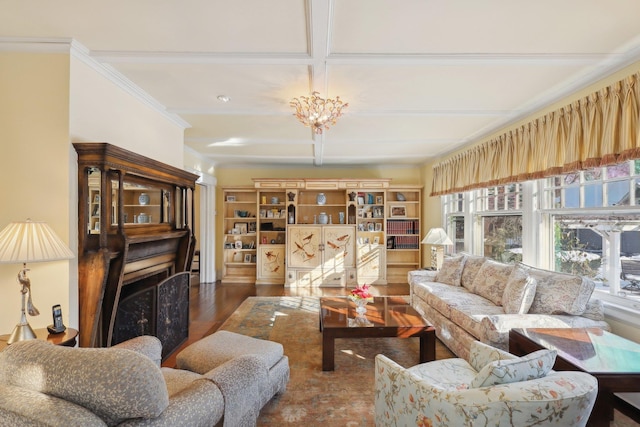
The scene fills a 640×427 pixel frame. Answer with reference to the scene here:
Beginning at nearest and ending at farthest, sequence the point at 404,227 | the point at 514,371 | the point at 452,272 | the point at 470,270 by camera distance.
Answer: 1. the point at 514,371
2. the point at 470,270
3. the point at 452,272
4. the point at 404,227

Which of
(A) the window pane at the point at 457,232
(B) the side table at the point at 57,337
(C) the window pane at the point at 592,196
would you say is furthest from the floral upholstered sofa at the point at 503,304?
(B) the side table at the point at 57,337

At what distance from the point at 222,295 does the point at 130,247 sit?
3154 mm

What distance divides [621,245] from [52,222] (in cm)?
439

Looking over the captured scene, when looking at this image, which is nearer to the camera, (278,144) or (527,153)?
(527,153)

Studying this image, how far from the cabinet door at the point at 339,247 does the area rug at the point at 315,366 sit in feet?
5.52

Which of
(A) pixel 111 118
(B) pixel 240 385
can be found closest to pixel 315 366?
(B) pixel 240 385

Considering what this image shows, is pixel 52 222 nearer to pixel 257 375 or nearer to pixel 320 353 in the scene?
pixel 257 375

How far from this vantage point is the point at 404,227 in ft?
21.0

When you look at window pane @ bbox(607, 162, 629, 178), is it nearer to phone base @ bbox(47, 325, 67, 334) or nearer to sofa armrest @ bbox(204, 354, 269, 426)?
sofa armrest @ bbox(204, 354, 269, 426)

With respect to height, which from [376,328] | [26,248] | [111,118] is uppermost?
[111,118]

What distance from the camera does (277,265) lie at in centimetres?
620

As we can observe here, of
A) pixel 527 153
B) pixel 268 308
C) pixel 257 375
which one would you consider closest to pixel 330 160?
pixel 268 308

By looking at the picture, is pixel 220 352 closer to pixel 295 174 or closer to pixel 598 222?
pixel 598 222

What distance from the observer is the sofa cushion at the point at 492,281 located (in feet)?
10.1
